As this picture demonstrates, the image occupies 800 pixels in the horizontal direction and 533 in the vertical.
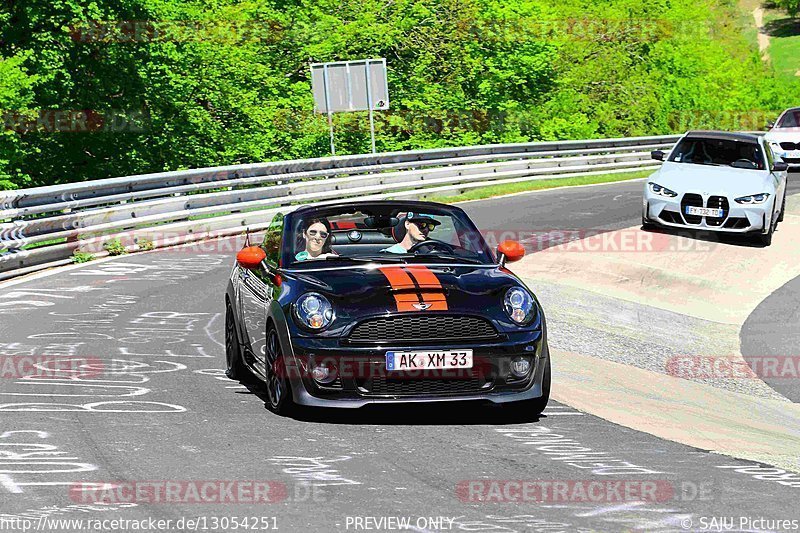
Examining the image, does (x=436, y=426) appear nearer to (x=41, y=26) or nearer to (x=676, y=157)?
(x=676, y=157)

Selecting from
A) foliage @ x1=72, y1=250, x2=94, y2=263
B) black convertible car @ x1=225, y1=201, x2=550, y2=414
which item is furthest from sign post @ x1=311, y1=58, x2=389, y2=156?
black convertible car @ x1=225, y1=201, x2=550, y2=414

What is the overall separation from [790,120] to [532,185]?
723 centimetres

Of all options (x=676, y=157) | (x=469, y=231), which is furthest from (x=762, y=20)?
(x=469, y=231)

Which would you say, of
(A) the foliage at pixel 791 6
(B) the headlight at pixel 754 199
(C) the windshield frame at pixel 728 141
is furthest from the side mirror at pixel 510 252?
(A) the foliage at pixel 791 6

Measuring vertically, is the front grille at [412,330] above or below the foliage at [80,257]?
above

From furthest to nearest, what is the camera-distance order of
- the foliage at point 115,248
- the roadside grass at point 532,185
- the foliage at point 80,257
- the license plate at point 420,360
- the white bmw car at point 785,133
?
the white bmw car at point 785,133
the roadside grass at point 532,185
the foliage at point 115,248
the foliage at point 80,257
the license plate at point 420,360

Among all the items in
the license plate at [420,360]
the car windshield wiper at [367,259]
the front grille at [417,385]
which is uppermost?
the car windshield wiper at [367,259]

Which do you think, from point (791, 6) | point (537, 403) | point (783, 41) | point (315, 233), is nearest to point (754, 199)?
point (315, 233)

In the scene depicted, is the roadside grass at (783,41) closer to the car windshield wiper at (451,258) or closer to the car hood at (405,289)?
the car windshield wiper at (451,258)

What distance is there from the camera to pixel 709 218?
19938 mm

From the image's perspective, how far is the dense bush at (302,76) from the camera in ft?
113

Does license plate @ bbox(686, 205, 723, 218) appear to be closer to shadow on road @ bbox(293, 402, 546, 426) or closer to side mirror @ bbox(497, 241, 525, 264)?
side mirror @ bbox(497, 241, 525, 264)

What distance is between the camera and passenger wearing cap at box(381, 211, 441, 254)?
30.3 feet

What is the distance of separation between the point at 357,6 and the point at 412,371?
4186 cm
